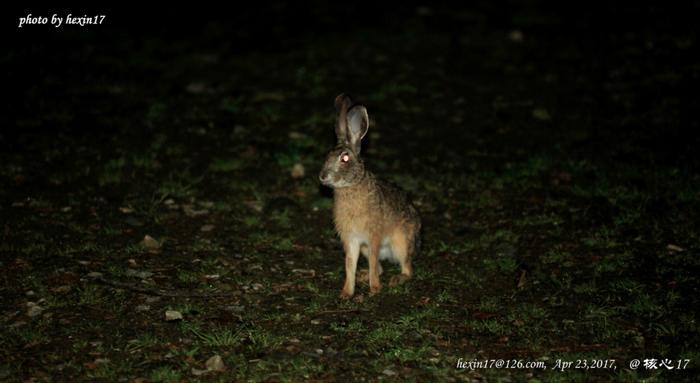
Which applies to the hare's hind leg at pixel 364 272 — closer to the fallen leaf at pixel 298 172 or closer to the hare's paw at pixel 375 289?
the hare's paw at pixel 375 289

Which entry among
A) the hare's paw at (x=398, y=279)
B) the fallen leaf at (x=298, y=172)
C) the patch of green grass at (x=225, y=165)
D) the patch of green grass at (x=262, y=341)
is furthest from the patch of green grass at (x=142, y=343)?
the patch of green grass at (x=225, y=165)

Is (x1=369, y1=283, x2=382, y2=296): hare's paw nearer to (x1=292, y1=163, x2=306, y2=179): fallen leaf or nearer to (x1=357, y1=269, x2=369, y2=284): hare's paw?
(x1=357, y1=269, x2=369, y2=284): hare's paw

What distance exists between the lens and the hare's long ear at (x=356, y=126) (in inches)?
305

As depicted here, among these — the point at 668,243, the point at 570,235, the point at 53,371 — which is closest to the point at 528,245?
the point at 570,235

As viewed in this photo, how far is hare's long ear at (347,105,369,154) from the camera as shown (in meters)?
7.76

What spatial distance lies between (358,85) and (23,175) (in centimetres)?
697

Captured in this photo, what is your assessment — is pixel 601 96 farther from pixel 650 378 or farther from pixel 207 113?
pixel 650 378

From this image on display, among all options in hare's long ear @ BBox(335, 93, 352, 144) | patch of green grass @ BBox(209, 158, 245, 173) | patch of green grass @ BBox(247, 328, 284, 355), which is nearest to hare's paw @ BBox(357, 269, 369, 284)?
hare's long ear @ BBox(335, 93, 352, 144)

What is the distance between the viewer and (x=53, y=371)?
5.88m

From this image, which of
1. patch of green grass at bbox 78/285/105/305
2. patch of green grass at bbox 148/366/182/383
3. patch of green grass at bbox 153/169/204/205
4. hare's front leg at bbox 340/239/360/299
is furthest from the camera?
patch of green grass at bbox 153/169/204/205

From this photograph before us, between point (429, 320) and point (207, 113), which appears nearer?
point (429, 320)

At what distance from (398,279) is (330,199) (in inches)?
96.9

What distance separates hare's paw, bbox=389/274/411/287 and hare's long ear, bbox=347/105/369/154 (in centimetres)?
152

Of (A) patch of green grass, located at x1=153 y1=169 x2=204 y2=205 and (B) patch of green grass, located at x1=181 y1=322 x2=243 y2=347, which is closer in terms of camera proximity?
(B) patch of green grass, located at x1=181 y1=322 x2=243 y2=347
